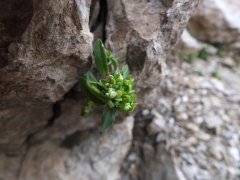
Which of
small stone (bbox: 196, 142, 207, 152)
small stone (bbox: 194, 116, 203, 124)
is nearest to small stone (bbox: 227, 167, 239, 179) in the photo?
small stone (bbox: 196, 142, 207, 152)

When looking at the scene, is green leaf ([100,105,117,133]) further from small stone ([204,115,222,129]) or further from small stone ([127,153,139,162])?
small stone ([204,115,222,129])

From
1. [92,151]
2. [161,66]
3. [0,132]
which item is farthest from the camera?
[92,151]

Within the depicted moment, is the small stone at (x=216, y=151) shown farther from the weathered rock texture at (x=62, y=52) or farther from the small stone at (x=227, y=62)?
the small stone at (x=227, y=62)

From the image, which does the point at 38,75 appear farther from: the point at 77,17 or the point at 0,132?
the point at 0,132

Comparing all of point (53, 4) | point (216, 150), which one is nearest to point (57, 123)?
point (53, 4)

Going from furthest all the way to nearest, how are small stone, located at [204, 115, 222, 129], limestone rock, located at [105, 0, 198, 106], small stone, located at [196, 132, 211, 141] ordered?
small stone, located at [204, 115, 222, 129] → small stone, located at [196, 132, 211, 141] → limestone rock, located at [105, 0, 198, 106]
